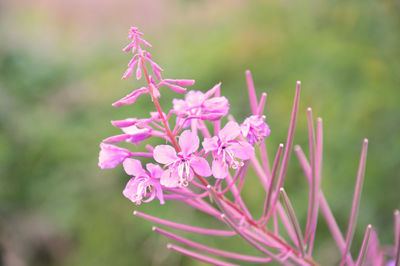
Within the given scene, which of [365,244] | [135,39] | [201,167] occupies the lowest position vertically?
[365,244]

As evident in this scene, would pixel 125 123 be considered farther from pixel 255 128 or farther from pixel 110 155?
pixel 255 128

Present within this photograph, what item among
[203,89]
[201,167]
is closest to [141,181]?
[201,167]

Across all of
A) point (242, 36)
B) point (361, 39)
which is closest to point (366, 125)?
point (361, 39)

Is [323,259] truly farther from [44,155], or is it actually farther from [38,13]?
[38,13]

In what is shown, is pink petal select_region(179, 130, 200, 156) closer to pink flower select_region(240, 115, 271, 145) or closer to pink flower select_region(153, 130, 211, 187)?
pink flower select_region(153, 130, 211, 187)

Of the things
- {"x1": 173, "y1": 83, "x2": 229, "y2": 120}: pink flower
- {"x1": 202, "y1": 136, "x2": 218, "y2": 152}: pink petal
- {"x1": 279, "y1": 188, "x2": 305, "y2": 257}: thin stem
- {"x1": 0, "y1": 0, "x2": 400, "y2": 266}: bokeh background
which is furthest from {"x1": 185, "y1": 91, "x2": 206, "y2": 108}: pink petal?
{"x1": 0, "y1": 0, "x2": 400, "y2": 266}: bokeh background

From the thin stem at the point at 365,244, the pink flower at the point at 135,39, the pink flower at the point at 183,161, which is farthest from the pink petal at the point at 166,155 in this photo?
the thin stem at the point at 365,244
